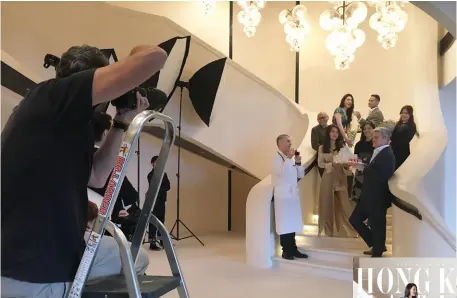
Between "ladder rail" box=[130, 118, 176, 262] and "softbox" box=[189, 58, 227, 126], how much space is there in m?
4.42

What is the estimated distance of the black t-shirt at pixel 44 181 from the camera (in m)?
1.27

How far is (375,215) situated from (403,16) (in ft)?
8.26

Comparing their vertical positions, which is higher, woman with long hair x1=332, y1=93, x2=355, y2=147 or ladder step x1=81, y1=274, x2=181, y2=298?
woman with long hair x1=332, y1=93, x2=355, y2=147

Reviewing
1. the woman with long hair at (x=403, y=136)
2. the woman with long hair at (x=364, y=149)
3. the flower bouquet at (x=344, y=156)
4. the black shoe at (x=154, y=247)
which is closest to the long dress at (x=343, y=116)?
the woman with long hair at (x=364, y=149)

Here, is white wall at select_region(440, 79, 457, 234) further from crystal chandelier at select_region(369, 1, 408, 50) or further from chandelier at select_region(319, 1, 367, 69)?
chandelier at select_region(319, 1, 367, 69)

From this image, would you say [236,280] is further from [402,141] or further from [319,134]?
[402,141]

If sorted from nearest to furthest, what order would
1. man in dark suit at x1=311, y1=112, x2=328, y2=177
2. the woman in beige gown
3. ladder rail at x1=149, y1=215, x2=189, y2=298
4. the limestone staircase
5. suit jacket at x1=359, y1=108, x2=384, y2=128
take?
ladder rail at x1=149, y1=215, x2=189, y2=298 < the limestone staircase < the woman in beige gown < suit jacket at x1=359, y1=108, x2=384, y2=128 < man in dark suit at x1=311, y1=112, x2=328, y2=177

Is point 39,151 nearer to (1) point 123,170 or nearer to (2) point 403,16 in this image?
(1) point 123,170

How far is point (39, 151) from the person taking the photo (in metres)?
1.30

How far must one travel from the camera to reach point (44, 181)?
1.31 metres

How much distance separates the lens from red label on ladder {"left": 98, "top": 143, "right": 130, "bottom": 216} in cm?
132

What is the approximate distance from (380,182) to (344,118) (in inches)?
72.5

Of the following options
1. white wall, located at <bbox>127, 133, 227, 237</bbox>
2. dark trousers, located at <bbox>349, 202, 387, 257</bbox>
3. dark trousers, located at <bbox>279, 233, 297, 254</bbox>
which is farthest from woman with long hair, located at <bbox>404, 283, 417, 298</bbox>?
white wall, located at <bbox>127, 133, 227, 237</bbox>

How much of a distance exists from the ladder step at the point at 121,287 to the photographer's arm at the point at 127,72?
1.91 feet
